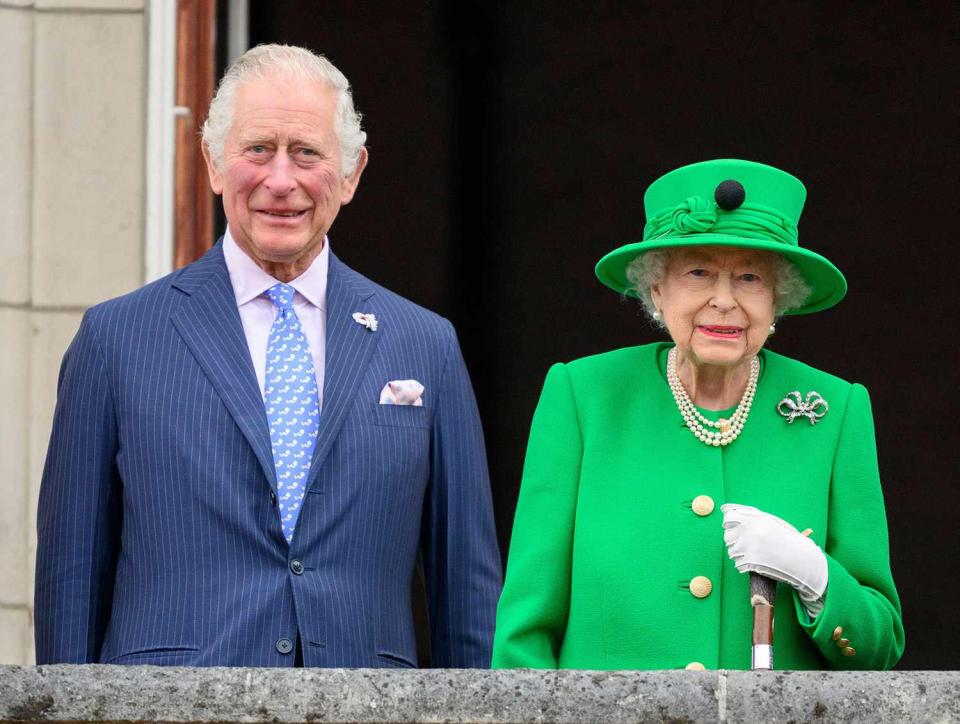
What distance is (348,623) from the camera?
12.8ft

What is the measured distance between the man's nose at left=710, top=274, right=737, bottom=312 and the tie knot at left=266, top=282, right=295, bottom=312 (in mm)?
884

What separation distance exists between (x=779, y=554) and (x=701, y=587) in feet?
0.63

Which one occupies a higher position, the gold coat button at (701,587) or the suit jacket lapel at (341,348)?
the suit jacket lapel at (341,348)

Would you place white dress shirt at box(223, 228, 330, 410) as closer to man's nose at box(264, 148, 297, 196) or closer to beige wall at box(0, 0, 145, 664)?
man's nose at box(264, 148, 297, 196)

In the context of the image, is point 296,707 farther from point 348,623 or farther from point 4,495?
point 4,495

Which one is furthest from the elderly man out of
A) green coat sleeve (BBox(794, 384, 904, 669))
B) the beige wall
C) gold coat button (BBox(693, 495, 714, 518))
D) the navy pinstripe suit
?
the beige wall

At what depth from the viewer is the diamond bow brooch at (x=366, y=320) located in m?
4.11

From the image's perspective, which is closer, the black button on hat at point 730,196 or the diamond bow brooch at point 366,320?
the black button on hat at point 730,196

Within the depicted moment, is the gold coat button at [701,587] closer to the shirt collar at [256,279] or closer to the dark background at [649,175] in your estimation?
the shirt collar at [256,279]

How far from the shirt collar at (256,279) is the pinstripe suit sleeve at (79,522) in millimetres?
284

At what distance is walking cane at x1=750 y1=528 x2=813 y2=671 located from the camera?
335 cm

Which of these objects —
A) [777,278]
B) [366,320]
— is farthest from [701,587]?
[366,320]

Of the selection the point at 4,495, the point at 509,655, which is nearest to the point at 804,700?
the point at 509,655

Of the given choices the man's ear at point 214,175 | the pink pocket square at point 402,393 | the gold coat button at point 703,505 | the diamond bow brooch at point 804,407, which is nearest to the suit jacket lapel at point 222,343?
the man's ear at point 214,175
